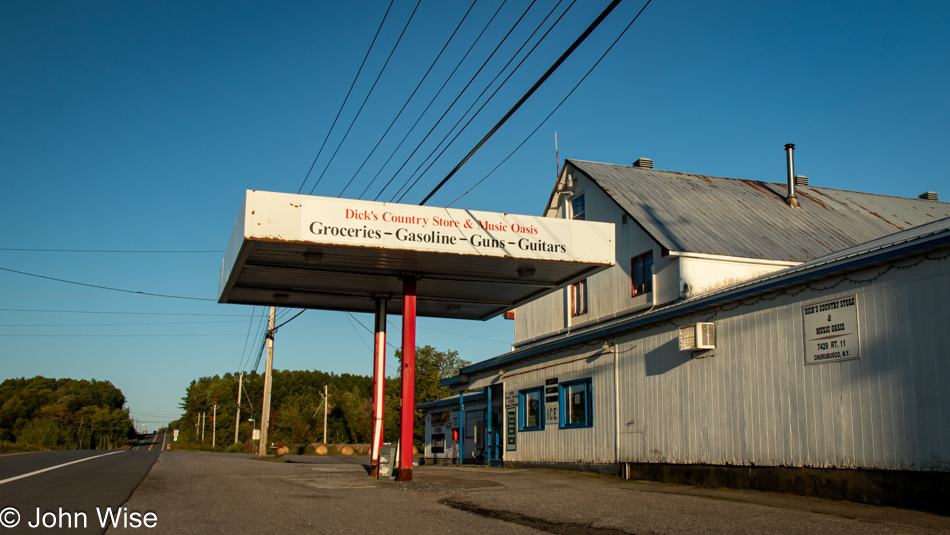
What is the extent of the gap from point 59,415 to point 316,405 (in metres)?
59.7

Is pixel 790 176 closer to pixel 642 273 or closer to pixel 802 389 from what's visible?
pixel 642 273

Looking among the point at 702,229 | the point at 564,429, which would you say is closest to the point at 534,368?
the point at 564,429

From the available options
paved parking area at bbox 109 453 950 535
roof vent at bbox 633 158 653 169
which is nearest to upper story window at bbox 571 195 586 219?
roof vent at bbox 633 158 653 169

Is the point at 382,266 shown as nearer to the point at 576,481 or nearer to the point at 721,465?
the point at 576,481

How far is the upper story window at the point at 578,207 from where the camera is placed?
2558 centimetres

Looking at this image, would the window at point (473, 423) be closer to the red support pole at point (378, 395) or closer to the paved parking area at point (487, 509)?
the red support pole at point (378, 395)

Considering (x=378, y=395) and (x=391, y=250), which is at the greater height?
(x=391, y=250)

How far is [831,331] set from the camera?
11797 mm

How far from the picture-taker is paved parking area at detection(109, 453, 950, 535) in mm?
7930

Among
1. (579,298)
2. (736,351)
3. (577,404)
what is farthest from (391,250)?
(579,298)

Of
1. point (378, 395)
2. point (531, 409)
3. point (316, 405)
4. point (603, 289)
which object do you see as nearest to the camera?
point (378, 395)

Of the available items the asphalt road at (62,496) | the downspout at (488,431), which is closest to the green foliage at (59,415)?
the downspout at (488,431)

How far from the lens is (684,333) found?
15.0 meters

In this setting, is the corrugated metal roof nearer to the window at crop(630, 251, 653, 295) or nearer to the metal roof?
the window at crop(630, 251, 653, 295)
